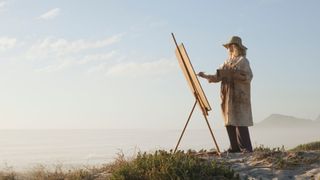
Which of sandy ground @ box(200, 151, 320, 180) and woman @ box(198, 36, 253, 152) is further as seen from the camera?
woman @ box(198, 36, 253, 152)

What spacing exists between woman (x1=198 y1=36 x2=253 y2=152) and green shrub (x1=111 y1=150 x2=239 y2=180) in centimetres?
169

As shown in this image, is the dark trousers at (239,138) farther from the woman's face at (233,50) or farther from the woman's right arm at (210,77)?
the woman's face at (233,50)

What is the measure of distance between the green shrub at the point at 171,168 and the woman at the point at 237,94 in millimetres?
1687

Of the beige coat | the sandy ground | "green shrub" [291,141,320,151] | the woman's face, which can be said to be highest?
the woman's face

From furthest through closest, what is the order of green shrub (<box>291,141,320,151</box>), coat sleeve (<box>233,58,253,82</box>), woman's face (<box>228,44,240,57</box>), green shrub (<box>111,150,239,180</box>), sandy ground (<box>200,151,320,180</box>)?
green shrub (<box>291,141,320,151</box>), woman's face (<box>228,44,240,57</box>), coat sleeve (<box>233,58,253,82</box>), sandy ground (<box>200,151,320,180</box>), green shrub (<box>111,150,239,180</box>)

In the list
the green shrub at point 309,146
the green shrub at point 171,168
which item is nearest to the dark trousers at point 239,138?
the green shrub at point 171,168

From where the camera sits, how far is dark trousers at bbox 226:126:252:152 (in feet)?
44.0

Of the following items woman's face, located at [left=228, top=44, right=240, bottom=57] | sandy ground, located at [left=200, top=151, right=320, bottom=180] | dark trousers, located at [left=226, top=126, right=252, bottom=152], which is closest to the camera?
sandy ground, located at [left=200, top=151, right=320, bottom=180]

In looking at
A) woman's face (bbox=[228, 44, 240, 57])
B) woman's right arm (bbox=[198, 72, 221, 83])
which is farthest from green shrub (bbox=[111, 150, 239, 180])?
woman's face (bbox=[228, 44, 240, 57])

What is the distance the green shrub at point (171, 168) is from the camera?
10.8m

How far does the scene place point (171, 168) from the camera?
10.9 meters

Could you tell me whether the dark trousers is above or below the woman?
below

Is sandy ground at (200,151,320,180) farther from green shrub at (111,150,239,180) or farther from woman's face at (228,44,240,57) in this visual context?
woman's face at (228,44,240,57)

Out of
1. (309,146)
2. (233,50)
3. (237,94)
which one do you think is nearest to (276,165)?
(237,94)
